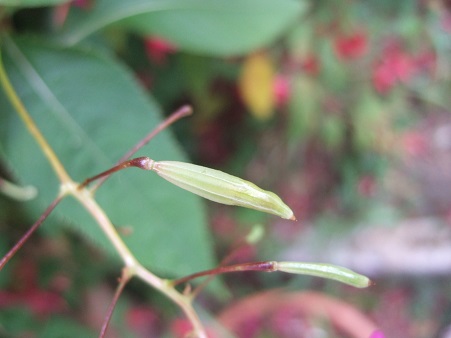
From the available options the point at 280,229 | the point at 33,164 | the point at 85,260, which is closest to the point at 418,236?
the point at 280,229

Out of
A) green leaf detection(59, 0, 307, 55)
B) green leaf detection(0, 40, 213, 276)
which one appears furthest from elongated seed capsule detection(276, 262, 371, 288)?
green leaf detection(59, 0, 307, 55)

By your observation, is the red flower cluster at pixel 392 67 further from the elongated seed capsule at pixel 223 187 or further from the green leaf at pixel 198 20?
the elongated seed capsule at pixel 223 187

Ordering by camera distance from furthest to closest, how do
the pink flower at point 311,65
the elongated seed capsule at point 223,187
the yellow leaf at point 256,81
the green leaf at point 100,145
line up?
the pink flower at point 311,65 → the yellow leaf at point 256,81 → the green leaf at point 100,145 → the elongated seed capsule at point 223,187

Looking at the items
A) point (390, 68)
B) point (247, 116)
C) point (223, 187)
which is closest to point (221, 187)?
point (223, 187)

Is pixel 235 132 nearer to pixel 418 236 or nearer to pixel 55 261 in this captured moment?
pixel 55 261

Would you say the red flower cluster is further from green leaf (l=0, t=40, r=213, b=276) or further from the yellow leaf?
green leaf (l=0, t=40, r=213, b=276)

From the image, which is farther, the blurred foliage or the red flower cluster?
the red flower cluster

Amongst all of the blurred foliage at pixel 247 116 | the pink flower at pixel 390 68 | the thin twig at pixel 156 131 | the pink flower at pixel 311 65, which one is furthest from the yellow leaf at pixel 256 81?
the thin twig at pixel 156 131

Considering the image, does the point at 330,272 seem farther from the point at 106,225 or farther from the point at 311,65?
the point at 311,65
